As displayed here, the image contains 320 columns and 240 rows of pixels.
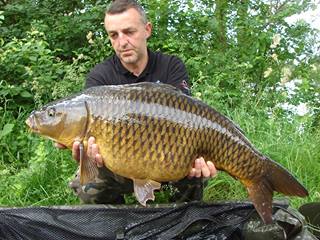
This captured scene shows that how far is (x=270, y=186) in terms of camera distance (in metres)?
1.78

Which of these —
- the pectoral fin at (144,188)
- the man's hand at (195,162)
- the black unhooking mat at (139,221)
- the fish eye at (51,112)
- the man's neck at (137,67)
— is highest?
the man's neck at (137,67)

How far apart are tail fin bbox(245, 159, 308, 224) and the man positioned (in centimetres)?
36

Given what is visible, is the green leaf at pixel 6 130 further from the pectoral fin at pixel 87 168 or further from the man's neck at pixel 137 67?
the pectoral fin at pixel 87 168

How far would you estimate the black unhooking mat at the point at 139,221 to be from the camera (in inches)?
77.8

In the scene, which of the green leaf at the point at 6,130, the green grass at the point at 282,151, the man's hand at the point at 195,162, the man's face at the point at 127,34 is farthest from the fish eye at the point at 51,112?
the green leaf at the point at 6,130

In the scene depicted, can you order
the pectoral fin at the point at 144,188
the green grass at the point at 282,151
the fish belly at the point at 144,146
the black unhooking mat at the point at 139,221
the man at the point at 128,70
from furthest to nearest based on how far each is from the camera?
the green grass at the point at 282,151
the man at the point at 128,70
the black unhooking mat at the point at 139,221
the pectoral fin at the point at 144,188
the fish belly at the point at 144,146

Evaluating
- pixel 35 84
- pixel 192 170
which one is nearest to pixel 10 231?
pixel 192 170

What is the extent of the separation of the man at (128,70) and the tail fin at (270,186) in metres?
0.36

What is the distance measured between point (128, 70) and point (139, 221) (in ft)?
2.09

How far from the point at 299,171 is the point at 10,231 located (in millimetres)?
1351

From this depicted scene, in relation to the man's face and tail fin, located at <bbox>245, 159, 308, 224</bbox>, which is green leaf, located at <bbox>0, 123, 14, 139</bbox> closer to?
the man's face

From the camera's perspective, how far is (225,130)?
5.80 feet

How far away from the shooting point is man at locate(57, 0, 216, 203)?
86.1 inches

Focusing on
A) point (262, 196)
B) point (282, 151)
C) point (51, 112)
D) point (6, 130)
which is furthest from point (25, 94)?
point (262, 196)
